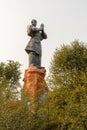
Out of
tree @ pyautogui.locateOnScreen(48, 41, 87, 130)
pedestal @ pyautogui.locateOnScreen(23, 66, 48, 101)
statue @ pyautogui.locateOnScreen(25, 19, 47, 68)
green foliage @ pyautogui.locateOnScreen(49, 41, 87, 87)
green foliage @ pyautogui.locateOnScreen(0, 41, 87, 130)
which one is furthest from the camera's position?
statue @ pyautogui.locateOnScreen(25, 19, 47, 68)

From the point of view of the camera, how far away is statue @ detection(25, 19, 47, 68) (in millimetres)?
31734

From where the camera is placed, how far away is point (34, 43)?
105 ft

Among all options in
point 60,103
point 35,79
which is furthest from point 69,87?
point 35,79

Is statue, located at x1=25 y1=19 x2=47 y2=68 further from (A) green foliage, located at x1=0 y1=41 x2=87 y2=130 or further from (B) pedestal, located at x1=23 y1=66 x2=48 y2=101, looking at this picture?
(A) green foliage, located at x1=0 y1=41 x2=87 y2=130

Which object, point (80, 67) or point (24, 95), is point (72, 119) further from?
point (80, 67)

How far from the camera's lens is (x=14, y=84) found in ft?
112

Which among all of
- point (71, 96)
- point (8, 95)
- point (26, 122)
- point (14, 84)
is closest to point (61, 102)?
point (71, 96)

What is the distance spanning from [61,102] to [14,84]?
9.65m

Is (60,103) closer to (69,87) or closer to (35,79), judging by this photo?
(69,87)

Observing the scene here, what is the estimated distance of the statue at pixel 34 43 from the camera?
3173 centimetres

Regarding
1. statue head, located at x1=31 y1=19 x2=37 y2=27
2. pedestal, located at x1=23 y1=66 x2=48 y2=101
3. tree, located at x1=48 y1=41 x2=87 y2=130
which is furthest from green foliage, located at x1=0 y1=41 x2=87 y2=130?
statue head, located at x1=31 y1=19 x2=37 y2=27

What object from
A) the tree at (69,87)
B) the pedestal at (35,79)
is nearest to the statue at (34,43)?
the pedestal at (35,79)

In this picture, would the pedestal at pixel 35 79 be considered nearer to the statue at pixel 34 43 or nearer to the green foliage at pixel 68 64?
the statue at pixel 34 43

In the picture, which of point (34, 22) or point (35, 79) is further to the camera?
point (34, 22)
